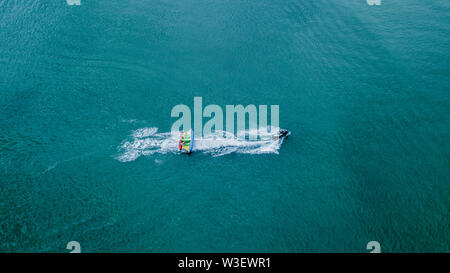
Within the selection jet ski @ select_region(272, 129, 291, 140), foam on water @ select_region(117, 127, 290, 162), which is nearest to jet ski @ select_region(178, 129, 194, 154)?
foam on water @ select_region(117, 127, 290, 162)

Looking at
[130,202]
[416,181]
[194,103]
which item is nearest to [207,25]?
[194,103]

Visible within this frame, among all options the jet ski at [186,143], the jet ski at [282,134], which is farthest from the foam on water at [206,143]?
the jet ski at [186,143]

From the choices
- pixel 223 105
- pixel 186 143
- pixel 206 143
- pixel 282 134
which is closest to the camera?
pixel 186 143

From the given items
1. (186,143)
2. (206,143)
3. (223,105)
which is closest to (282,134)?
(223,105)

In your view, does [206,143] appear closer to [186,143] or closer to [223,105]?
[186,143]

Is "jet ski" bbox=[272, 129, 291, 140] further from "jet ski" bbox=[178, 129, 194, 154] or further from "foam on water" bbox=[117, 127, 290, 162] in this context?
"jet ski" bbox=[178, 129, 194, 154]

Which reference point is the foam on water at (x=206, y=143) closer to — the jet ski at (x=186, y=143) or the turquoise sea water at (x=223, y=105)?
the turquoise sea water at (x=223, y=105)
